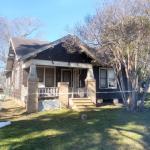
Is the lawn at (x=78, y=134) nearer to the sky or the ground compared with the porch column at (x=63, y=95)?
nearer to the ground

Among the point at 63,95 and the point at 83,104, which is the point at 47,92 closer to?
the point at 63,95

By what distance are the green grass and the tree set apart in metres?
3.76

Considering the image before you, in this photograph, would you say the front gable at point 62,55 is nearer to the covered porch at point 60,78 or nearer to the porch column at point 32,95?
the covered porch at point 60,78

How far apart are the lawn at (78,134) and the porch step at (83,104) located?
3.80 m

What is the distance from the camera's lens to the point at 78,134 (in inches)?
380

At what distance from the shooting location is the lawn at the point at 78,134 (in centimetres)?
841

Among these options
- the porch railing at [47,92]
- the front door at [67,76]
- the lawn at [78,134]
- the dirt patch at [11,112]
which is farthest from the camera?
the front door at [67,76]

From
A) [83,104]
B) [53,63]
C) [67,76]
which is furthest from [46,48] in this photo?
[67,76]

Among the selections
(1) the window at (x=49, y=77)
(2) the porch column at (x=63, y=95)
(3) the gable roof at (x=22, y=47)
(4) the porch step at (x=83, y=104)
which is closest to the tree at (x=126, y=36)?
(4) the porch step at (x=83, y=104)

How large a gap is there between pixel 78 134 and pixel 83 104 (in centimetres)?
766

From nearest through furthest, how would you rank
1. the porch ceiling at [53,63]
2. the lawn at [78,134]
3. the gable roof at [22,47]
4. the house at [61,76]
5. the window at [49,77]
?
the lawn at [78,134] < the house at [61,76] < the porch ceiling at [53,63] < the gable roof at [22,47] < the window at [49,77]

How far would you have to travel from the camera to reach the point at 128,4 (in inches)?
571

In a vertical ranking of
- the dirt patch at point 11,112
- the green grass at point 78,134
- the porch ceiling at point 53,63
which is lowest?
the green grass at point 78,134

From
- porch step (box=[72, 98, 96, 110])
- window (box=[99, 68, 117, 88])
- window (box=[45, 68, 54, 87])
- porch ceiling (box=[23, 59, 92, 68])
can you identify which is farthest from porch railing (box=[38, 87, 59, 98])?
window (box=[99, 68, 117, 88])
